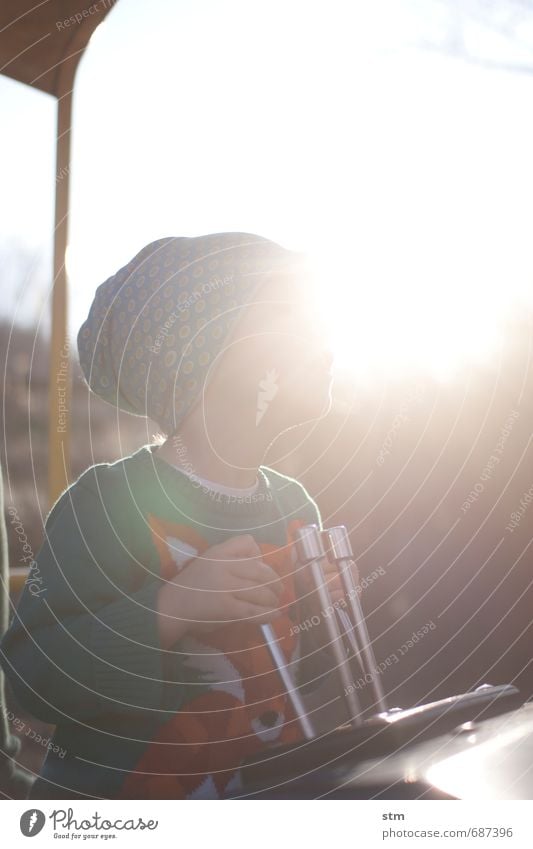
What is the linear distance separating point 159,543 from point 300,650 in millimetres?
129

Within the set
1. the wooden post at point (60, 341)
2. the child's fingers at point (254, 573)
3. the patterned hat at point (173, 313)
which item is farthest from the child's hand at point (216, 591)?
the wooden post at point (60, 341)

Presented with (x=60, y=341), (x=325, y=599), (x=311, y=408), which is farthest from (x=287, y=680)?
(x=60, y=341)

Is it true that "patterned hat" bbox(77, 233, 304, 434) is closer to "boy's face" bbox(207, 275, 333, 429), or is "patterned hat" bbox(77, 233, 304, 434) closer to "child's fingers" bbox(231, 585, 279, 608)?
"boy's face" bbox(207, 275, 333, 429)

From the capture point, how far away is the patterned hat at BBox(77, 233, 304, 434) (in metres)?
A: 0.57

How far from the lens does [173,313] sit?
57 cm

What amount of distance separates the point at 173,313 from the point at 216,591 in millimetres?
185

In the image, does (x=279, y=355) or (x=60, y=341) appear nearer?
(x=279, y=355)

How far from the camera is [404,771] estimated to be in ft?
1.45

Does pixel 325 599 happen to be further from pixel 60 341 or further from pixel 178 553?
pixel 60 341

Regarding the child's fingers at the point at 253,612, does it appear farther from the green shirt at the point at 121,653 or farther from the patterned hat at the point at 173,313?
the patterned hat at the point at 173,313
